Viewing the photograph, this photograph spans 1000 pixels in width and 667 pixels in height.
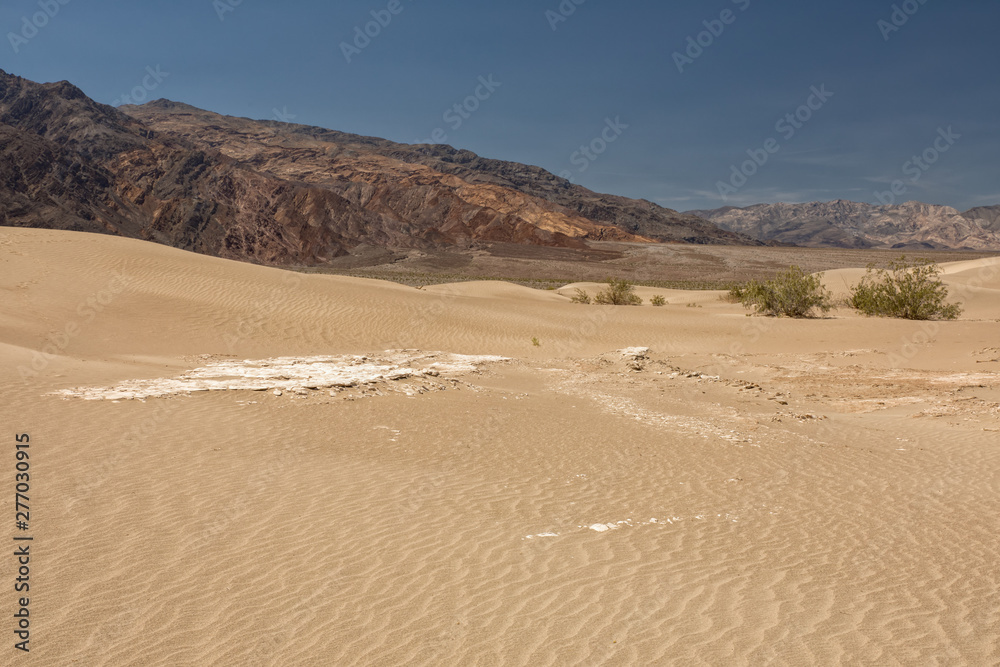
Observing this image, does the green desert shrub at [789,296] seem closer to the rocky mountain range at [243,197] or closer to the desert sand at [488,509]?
the desert sand at [488,509]

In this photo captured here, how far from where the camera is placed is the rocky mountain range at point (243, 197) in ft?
211

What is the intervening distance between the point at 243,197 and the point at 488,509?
272 feet

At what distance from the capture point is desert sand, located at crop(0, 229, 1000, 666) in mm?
3766

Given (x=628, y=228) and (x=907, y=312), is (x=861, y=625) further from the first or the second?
(x=628, y=228)

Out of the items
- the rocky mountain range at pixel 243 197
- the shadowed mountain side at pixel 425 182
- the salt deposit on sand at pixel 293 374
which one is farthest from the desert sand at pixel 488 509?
the shadowed mountain side at pixel 425 182

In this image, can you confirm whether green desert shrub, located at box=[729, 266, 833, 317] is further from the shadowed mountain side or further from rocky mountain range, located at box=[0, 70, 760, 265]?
the shadowed mountain side

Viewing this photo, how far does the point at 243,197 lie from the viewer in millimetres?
80375

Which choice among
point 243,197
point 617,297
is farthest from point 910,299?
point 243,197

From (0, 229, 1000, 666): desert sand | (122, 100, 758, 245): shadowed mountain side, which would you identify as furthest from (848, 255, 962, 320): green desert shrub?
(122, 100, 758, 245): shadowed mountain side

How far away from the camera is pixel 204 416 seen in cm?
844

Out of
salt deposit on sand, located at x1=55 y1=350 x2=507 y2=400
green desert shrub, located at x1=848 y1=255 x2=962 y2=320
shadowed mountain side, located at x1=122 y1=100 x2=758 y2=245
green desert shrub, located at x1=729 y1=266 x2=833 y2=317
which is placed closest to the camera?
salt deposit on sand, located at x1=55 y1=350 x2=507 y2=400

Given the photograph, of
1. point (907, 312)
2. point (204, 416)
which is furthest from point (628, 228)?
point (204, 416)

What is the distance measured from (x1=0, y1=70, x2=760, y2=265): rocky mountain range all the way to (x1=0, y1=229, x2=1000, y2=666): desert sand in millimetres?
59402

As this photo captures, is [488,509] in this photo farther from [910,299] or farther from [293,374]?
[910,299]
